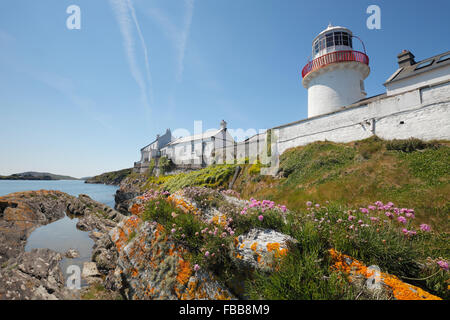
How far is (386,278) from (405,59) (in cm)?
2319

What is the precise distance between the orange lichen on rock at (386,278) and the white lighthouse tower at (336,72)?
56.5 ft

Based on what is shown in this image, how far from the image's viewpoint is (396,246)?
328 centimetres

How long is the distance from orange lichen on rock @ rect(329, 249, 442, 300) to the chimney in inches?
895

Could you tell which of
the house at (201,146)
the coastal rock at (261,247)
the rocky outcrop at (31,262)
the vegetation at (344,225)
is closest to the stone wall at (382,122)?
the vegetation at (344,225)

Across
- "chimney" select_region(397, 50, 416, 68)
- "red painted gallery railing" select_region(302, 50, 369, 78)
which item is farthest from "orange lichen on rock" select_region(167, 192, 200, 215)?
"chimney" select_region(397, 50, 416, 68)

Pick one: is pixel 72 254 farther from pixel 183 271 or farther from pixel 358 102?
pixel 358 102

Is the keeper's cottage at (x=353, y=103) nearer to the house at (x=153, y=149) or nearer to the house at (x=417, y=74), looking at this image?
the house at (x=417, y=74)

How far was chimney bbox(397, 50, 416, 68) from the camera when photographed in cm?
1700

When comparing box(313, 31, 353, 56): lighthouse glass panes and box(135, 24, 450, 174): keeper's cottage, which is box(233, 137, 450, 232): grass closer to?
box(135, 24, 450, 174): keeper's cottage

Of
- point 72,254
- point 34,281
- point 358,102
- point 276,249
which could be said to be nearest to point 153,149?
point 72,254

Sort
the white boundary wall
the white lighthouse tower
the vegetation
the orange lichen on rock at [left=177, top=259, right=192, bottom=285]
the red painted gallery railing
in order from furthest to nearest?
1. the white lighthouse tower
2. the red painted gallery railing
3. the white boundary wall
4. the orange lichen on rock at [left=177, top=259, right=192, bottom=285]
5. the vegetation

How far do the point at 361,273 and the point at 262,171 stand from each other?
1265cm

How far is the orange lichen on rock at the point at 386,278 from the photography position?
8.43 feet
